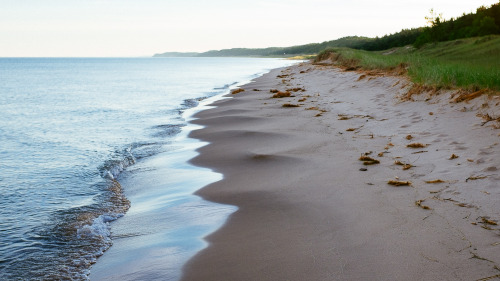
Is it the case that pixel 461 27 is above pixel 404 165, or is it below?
above

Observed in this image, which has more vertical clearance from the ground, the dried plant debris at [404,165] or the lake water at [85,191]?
the dried plant debris at [404,165]

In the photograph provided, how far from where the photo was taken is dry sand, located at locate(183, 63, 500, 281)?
11.1 ft

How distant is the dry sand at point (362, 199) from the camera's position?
3.38 meters

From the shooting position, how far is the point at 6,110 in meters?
18.6

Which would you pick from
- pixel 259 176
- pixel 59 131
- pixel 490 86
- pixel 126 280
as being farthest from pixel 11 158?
pixel 490 86

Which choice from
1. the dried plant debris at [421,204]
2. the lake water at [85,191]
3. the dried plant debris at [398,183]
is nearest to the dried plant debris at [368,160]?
the dried plant debris at [398,183]

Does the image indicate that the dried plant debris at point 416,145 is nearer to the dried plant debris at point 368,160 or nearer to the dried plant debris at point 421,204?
the dried plant debris at point 368,160

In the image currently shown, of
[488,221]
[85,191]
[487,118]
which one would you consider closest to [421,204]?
[488,221]

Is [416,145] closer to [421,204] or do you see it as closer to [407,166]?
[407,166]

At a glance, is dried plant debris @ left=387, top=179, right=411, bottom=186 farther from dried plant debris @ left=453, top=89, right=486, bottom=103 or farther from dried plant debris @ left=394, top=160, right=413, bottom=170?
dried plant debris @ left=453, top=89, right=486, bottom=103

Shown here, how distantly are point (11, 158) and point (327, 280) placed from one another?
7.89 m

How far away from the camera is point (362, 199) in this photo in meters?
4.84

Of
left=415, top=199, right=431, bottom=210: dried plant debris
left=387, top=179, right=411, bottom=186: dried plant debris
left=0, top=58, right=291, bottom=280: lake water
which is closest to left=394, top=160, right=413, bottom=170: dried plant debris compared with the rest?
left=387, top=179, right=411, bottom=186: dried plant debris

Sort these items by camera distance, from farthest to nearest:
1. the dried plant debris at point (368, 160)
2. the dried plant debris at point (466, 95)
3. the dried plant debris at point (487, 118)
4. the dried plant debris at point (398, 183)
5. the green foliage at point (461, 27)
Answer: the green foliage at point (461, 27), the dried plant debris at point (466, 95), the dried plant debris at point (487, 118), the dried plant debris at point (368, 160), the dried plant debris at point (398, 183)
